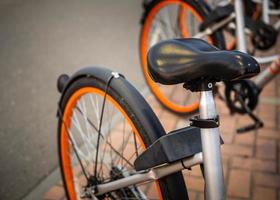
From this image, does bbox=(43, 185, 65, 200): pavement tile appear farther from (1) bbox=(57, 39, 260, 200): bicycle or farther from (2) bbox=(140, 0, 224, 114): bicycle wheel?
(2) bbox=(140, 0, 224, 114): bicycle wheel

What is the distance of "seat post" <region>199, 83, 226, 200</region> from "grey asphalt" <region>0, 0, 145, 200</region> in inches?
69.1

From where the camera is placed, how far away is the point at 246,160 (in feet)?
9.32

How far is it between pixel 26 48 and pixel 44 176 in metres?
1.76

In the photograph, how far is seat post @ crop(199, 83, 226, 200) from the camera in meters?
1.19

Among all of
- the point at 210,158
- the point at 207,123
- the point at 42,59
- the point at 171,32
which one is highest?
the point at 171,32

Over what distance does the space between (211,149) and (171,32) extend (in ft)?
9.09

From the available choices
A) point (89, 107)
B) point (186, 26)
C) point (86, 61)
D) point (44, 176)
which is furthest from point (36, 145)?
point (186, 26)

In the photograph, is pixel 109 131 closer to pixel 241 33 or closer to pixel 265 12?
pixel 241 33

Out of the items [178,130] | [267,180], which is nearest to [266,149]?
[267,180]

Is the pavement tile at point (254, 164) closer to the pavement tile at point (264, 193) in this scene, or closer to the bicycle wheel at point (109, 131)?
the pavement tile at point (264, 193)

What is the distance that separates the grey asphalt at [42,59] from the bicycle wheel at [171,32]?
0.53m

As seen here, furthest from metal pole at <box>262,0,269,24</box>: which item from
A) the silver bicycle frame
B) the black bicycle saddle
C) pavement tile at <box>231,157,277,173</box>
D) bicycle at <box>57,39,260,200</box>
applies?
the black bicycle saddle

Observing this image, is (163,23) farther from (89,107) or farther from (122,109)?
(122,109)

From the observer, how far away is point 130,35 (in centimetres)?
466
